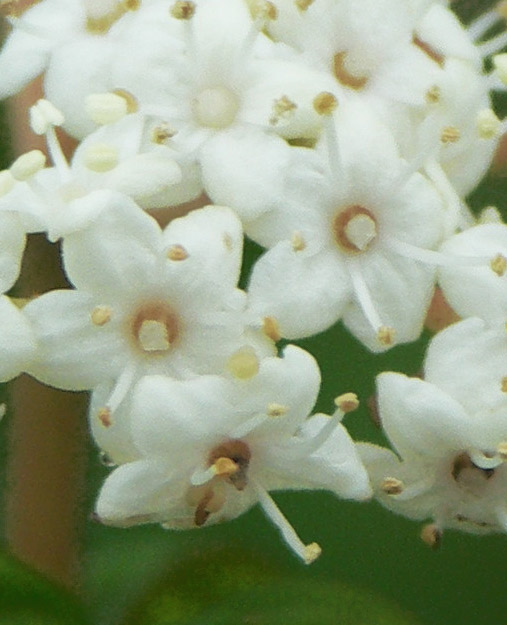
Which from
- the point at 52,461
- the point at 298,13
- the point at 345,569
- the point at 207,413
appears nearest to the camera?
the point at 207,413

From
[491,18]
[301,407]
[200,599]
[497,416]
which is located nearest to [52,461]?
[200,599]

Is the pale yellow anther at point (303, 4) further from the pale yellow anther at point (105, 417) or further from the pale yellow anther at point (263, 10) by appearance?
the pale yellow anther at point (105, 417)

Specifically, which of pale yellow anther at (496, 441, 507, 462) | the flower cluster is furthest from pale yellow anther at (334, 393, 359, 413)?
pale yellow anther at (496, 441, 507, 462)

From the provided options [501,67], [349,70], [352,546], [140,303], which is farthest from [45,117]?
[352,546]

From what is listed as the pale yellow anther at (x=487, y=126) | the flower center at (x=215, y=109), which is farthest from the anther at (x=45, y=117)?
the pale yellow anther at (x=487, y=126)

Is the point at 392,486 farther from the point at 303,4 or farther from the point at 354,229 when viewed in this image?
the point at 303,4

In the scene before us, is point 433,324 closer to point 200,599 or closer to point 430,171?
point 430,171
